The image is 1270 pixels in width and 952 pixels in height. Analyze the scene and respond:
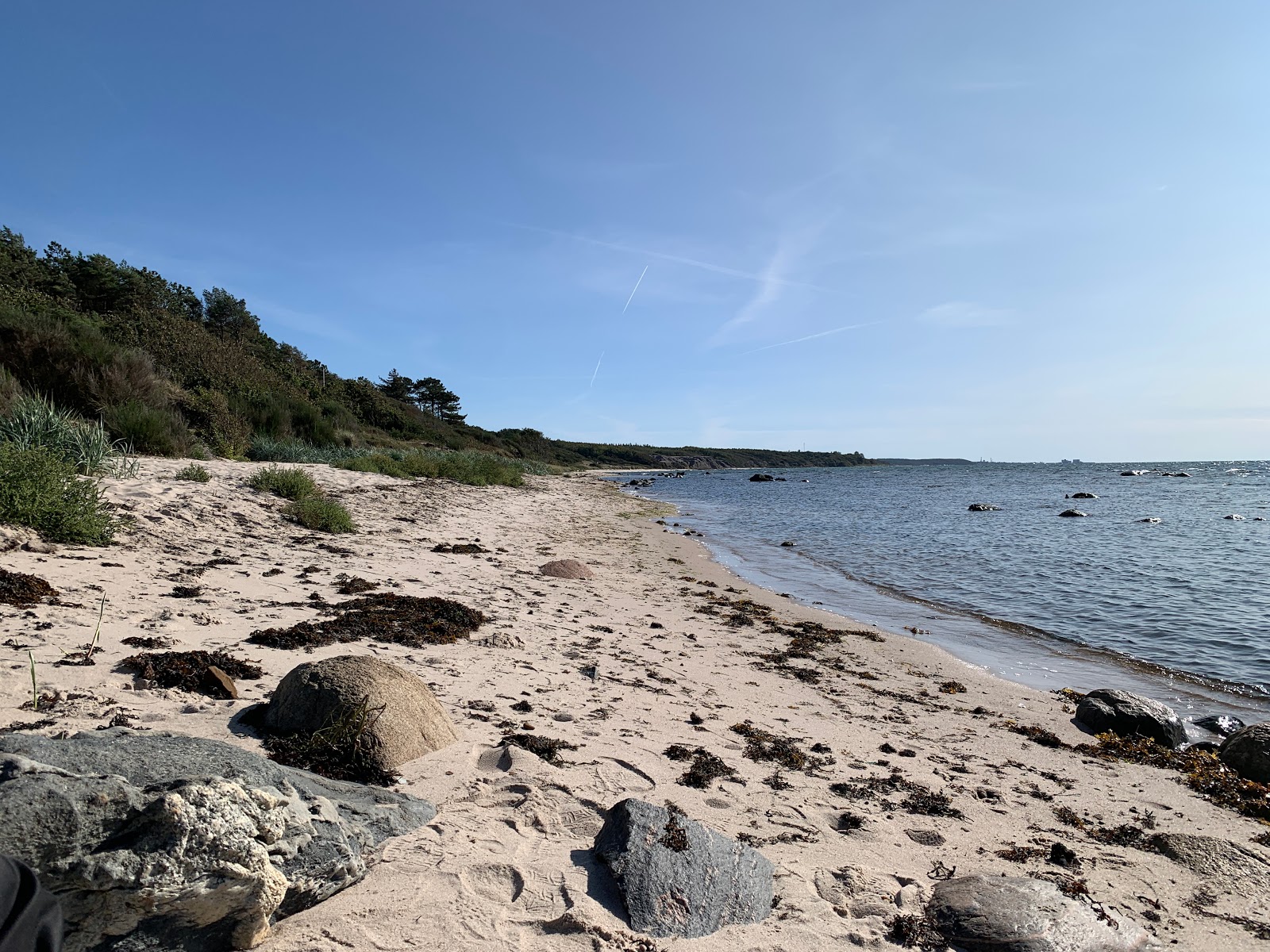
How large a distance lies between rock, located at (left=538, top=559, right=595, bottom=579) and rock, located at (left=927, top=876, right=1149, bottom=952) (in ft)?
25.7

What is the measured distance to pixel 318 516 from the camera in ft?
35.5

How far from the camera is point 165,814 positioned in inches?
77.1

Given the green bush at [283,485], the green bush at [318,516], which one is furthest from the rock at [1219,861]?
the green bush at [283,485]

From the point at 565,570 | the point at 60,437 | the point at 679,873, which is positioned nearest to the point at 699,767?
the point at 679,873

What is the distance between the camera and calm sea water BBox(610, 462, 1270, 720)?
789 centimetres

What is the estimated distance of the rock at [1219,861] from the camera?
3395 millimetres

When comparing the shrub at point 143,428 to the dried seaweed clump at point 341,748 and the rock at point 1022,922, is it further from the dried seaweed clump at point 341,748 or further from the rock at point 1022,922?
the rock at point 1022,922

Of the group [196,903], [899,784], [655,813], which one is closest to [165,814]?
[196,903]

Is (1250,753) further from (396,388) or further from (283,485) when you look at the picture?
(396,388)

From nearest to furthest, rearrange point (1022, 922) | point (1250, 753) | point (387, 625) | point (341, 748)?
point (1022, 922) → point (341, 748) → point (1250, 753) → point (387, 625)

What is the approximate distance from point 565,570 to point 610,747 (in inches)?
251

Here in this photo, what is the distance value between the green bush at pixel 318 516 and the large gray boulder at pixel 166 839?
29.3ft

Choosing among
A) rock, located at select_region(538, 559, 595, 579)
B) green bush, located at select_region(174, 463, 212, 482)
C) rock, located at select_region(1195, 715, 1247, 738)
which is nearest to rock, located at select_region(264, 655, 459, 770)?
rock, located at select_region(538, 559, 595, 579)

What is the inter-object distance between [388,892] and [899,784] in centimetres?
325
